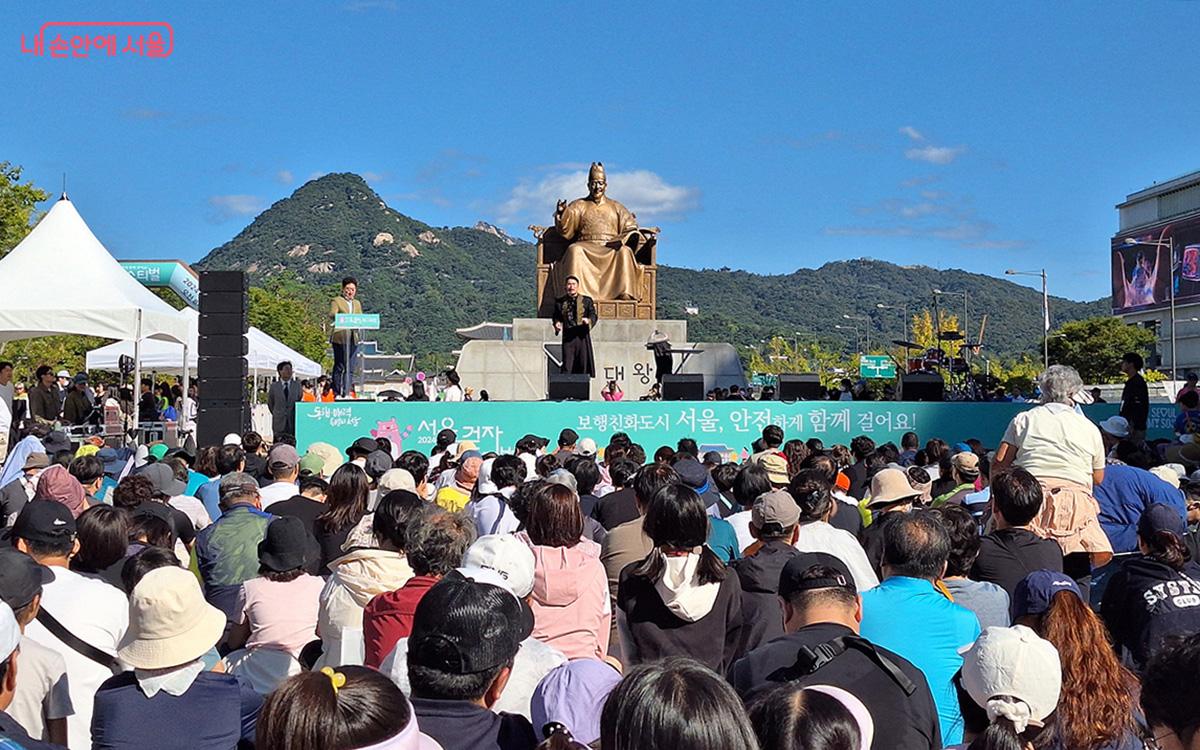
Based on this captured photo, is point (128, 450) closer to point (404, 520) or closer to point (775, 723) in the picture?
point (404, 520)

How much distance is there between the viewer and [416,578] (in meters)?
4.18

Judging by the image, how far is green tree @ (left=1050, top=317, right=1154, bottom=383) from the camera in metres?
82.2

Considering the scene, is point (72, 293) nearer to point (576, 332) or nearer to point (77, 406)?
point (77, 406)

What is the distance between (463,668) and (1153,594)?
2767 millimetres

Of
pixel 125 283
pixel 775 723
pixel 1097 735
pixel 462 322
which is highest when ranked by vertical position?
pixel 462 322

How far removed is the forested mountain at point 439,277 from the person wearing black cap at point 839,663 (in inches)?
5327

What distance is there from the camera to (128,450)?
12.5m

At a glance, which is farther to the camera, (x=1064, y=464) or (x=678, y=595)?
(x=1064, y=464)

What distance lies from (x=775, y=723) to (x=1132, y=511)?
494 cm

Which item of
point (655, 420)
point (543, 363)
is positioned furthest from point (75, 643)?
point (543, 363)

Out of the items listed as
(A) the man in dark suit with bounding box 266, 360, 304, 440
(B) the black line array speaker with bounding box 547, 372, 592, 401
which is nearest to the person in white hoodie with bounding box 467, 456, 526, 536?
(A) the man in dark suit with bounding box 266, 360, 304, 440

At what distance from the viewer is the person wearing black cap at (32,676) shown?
3.66 meters

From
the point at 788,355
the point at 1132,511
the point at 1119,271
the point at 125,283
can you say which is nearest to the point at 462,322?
the point at 788,355

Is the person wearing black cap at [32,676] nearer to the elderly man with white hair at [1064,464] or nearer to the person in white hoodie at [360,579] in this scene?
the person in white hoodie at [360,579]
